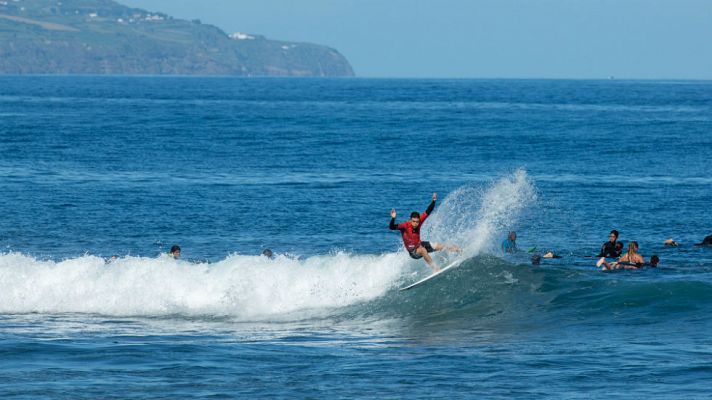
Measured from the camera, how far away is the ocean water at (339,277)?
2038 centimetres

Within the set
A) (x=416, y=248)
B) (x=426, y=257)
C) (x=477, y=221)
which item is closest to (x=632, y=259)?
(x=477, y=221)

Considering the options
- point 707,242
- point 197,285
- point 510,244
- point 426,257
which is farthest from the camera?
point 707,242

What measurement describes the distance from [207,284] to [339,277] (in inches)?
144

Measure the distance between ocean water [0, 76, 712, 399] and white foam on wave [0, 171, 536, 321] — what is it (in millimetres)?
68

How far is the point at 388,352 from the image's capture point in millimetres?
22625

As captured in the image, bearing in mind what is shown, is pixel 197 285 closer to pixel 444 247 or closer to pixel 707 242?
pixel 444 247

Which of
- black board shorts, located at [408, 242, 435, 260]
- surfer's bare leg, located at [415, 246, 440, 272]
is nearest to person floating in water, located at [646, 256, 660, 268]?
surfer's bare leg, located at [415, 246, 440, 272]

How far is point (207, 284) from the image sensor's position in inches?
1163

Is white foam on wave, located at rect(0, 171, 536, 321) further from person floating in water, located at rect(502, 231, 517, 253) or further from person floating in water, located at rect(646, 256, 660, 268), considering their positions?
person floating in water, located at rect(646, 256, 660, 268)

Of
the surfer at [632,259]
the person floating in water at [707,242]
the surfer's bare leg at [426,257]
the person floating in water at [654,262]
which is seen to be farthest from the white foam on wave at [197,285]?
the person floating in water at [707,242]

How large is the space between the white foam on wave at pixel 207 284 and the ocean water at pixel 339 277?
0.22 ft

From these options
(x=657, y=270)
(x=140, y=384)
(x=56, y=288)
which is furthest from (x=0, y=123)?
(x=140, y=384)

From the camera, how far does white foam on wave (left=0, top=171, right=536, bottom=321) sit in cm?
2850

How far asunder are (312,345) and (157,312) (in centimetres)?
656
